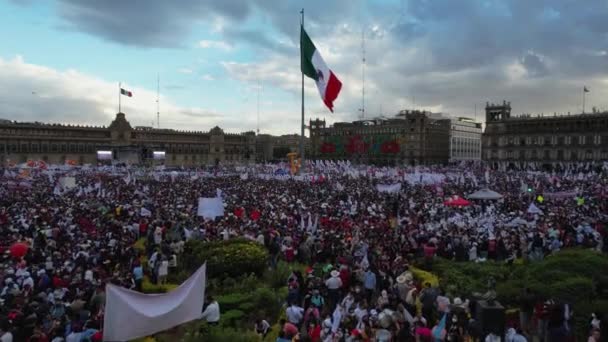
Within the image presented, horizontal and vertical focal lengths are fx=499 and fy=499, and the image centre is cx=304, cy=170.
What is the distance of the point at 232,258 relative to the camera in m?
13.2

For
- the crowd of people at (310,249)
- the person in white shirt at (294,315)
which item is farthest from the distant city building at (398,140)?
the person in white shirt at (294,315)

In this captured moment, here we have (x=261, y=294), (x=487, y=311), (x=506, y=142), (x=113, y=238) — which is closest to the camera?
(x=487, y=311)

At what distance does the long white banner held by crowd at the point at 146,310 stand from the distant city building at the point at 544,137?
93.9 meters

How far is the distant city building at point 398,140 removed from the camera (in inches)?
4747

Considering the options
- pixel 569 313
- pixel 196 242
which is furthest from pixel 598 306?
pixel 196 242

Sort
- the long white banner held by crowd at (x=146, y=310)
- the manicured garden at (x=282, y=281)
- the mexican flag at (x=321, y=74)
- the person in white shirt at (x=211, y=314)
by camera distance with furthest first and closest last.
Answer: the mexican flag at (x=321, y=74)
the manicured garden at (x=282, y=281)
the person in white shirt at (x=211, y=314)
the long white banner held by crowd at (x=146, y=310)

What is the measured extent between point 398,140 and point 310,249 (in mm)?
105285

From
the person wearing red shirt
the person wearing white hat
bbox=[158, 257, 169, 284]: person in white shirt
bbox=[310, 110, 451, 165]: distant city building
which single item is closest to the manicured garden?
bbox=[158, 257, 169, 284]: person in white shirt

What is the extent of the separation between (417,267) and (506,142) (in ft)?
303

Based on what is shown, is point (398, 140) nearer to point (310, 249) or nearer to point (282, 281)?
point (310, 249)

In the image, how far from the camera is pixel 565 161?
3570 inches

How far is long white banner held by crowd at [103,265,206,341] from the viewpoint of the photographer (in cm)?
655

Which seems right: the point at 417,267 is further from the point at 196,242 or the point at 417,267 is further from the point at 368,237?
the point at 196,242

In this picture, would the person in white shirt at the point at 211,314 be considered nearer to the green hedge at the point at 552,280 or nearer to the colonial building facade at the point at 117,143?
the green hedge at the point at 552,280
